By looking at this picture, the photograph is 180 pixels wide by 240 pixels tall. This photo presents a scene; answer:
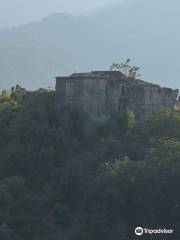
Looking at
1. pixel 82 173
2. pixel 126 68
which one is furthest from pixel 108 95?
pixel 126 68

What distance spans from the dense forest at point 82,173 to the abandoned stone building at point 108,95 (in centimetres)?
92

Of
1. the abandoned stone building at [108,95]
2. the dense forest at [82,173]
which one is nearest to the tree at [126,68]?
the abandoned stone building at [108,95]

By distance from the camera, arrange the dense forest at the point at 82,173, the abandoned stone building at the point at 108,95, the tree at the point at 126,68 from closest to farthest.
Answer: the dense forest at the point at 82,173, the abandoned stone building at the point at 108,95, the tree at the point at 126,68

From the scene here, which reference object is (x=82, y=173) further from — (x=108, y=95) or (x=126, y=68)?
(x=126, y=68)

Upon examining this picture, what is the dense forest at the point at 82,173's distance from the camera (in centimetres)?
5191

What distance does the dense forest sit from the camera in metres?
51.9

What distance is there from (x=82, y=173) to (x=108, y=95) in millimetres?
9876

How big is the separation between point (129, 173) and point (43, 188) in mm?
5800

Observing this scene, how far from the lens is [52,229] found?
51594 mm

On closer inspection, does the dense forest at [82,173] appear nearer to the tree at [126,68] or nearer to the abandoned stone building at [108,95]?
the abandoned stone building at [108,95]

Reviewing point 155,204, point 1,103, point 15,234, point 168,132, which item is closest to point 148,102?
point 168,132

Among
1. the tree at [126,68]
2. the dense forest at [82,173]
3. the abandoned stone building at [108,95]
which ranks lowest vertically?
the dense forest at [82,173]

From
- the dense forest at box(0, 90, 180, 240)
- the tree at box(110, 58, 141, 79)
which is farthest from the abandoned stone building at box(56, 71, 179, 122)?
the tree at box(110, 58, 141, 79)

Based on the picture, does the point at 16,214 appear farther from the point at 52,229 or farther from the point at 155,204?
the point at 155,204
